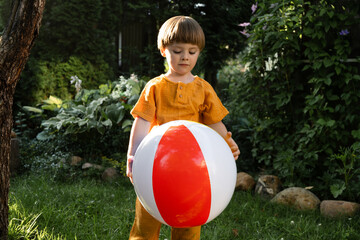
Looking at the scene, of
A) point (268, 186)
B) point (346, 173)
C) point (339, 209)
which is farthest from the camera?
point (268, 186)

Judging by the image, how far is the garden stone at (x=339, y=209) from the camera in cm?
323

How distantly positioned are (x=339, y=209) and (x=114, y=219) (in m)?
2.02

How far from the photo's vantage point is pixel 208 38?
6391 mm

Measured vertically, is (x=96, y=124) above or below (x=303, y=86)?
below

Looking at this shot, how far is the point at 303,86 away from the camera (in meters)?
4.09

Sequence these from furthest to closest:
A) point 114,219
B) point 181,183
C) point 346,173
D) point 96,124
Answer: point 96,124 < point 346,173 < point 114,219 < point 181,183

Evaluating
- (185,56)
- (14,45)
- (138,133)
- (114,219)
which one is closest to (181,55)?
(185,56)

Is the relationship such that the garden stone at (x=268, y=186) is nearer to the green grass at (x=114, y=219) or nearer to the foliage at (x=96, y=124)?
the green grass at (x=114, y=219)

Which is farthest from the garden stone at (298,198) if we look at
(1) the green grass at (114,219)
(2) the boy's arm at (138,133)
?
(2) the boy's arm at (138,133)

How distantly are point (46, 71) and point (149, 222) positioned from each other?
5.41 meters

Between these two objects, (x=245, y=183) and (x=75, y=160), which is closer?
(x=245, y=183)

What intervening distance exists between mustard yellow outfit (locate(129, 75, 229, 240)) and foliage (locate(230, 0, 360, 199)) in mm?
2046

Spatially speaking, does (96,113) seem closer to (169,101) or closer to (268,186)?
(268,186)

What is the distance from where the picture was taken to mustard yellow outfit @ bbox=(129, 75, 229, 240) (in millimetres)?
1954
